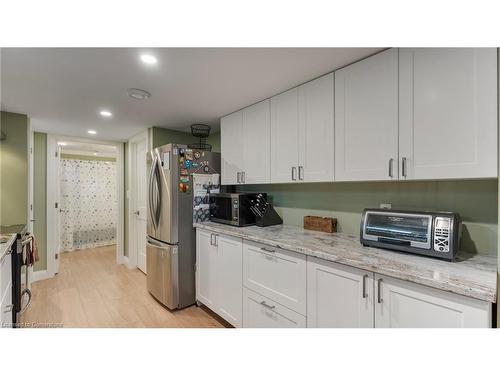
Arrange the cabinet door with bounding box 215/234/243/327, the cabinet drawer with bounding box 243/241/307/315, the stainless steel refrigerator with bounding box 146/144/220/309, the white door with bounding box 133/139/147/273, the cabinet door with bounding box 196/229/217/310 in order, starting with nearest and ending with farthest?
the cabinet drawer with bounding box 243/241/307/315, the cabinet door with bounding box 215/234/243/327, the cabinet door with bounding box 196/229/217/310, the stainless steel refrigerator with bounding box 146/144/220/309, the white door with bounding box 133/139/147/273

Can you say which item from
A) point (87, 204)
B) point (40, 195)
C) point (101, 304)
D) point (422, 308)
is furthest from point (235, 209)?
point (87, 204)

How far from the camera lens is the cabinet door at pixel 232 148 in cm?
247

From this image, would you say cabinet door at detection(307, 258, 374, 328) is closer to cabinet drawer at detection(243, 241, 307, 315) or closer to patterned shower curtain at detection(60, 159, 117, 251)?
cabinet drawer at detection(243, 241, 307, 315)

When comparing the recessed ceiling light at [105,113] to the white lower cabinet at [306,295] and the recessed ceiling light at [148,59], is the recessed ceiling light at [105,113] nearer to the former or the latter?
the recessed ceiling light at [148,59]

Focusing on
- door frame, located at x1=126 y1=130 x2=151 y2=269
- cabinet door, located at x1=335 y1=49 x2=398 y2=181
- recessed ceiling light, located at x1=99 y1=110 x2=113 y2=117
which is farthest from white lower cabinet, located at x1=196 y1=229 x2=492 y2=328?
door frame, located at x1=126 y1=130 x2=151 y2=269

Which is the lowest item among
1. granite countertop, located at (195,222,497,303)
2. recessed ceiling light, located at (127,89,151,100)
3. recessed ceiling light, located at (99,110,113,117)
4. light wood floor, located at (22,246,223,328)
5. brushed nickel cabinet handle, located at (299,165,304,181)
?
light wood floor, located at (22,246,223,328)

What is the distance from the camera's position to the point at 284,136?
80.0 inches

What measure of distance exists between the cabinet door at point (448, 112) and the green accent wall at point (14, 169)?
3652 mm

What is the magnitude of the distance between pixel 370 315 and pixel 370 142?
1020 millimetres

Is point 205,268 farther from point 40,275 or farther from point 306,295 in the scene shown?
point 40,275

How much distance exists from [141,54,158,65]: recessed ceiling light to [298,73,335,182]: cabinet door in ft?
3.65

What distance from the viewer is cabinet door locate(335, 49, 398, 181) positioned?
4.54 feet

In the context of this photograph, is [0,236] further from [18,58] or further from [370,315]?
[370,315]
